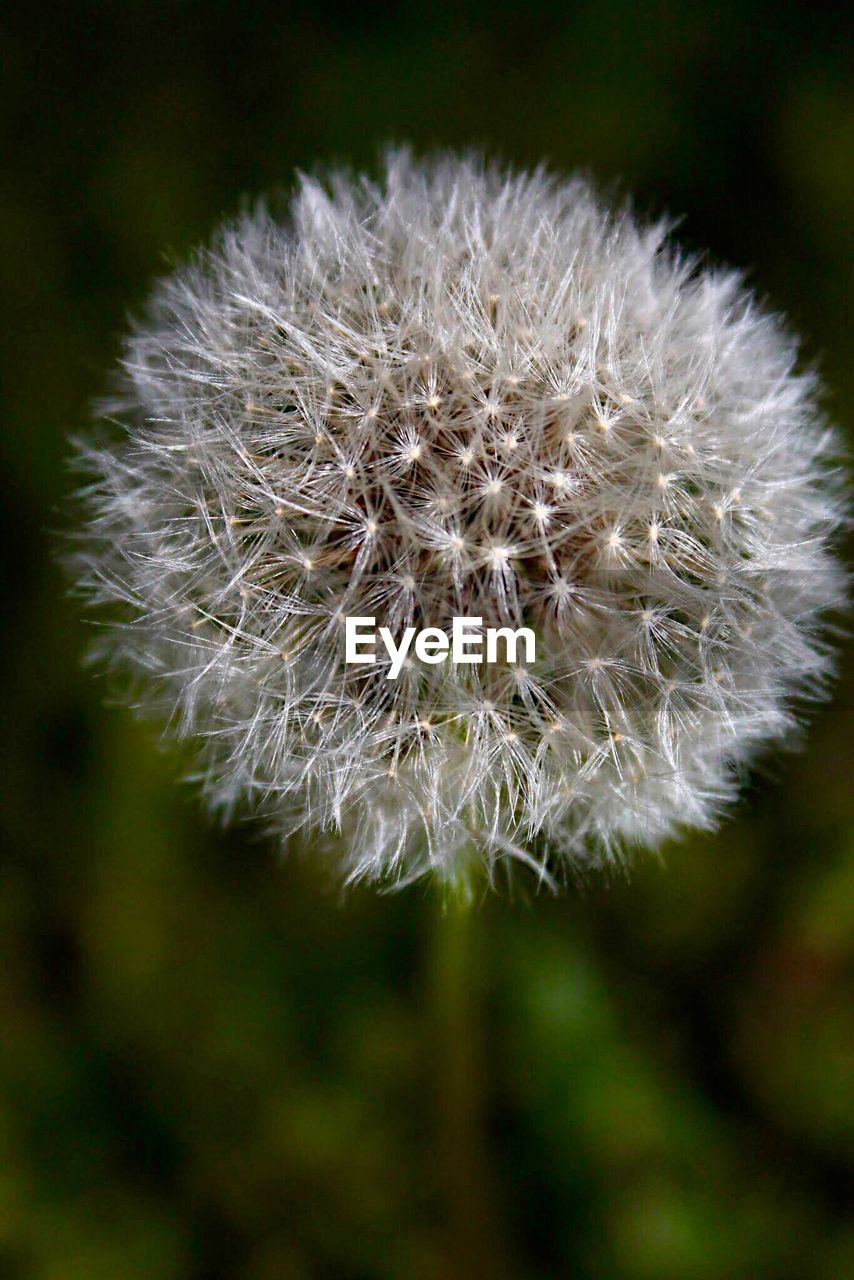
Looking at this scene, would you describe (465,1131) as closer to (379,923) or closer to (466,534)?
(379,923)

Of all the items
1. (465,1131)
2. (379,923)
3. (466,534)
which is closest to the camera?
(466,534)

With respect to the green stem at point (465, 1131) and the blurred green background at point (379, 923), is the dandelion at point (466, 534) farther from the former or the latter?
the blurred green background at point (379, 923)

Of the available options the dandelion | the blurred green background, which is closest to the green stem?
the blurred green background

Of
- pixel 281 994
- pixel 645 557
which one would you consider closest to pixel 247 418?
pixel 645 557

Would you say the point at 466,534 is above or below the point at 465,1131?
above

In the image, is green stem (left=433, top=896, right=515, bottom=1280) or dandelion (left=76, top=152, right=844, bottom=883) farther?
green stem (left=433, top=896, right=515, bottom=1280)

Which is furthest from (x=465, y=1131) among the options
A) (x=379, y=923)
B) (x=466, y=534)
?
(x=466, y=534)

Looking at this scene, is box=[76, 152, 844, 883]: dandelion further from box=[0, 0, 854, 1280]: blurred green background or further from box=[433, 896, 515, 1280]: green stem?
box=[0, 0, 854, 1280]: blurred green background
